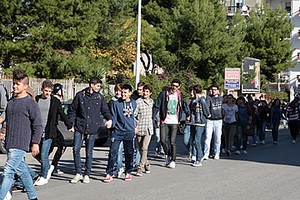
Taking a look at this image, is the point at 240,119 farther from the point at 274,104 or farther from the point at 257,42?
the point at 257,42

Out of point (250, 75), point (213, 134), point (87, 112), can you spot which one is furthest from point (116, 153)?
point (250, 75)

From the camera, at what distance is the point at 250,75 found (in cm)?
3584

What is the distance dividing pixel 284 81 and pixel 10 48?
4359 centimetres

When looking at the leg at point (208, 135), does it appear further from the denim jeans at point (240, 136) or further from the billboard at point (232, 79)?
the billboard at point (232, 79)

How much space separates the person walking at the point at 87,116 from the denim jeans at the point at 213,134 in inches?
169

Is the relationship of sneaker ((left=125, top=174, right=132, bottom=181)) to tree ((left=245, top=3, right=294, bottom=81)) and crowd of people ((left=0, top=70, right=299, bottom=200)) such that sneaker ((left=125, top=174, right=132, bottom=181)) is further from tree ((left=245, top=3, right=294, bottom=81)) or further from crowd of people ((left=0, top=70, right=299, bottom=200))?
tree ((left=245, top=3, right=294, bottom=81))

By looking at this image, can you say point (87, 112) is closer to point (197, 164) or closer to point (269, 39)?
point (197, 164)

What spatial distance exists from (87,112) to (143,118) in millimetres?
1494

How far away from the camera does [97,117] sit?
10461 mm

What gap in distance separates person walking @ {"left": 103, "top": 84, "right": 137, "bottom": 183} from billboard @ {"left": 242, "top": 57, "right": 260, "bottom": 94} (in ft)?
80.6

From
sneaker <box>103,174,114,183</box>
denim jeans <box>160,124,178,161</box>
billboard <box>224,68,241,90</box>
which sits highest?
billboard <box>224,68,241,90</box>

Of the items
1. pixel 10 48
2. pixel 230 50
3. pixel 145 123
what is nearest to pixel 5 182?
pixel 145 123

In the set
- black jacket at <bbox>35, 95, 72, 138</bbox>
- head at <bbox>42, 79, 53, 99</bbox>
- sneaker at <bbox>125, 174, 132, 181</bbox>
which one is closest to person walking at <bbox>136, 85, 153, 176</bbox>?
sneaker at <bbox>125, 174, 132, 181</bbox>

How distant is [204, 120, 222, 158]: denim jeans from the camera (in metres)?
14.1
